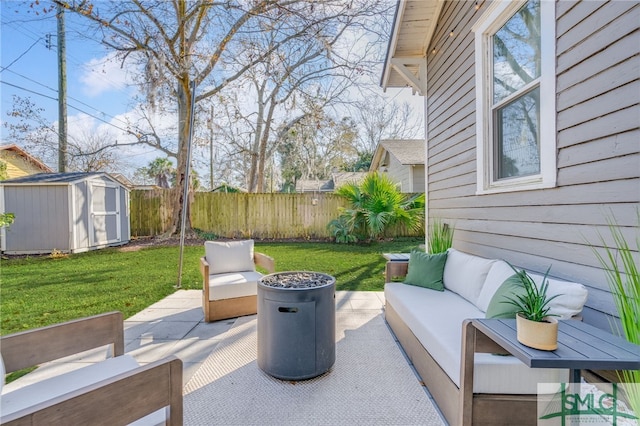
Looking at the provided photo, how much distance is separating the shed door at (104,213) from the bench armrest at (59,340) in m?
7.57

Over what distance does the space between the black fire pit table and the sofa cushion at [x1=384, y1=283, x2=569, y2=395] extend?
27.7 inches

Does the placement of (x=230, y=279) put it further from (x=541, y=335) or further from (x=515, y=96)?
(x=515, y=96)

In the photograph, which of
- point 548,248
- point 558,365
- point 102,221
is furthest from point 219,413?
point 102,221

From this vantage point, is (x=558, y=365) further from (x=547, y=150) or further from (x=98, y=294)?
(x=98, y=294)

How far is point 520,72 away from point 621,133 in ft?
4.05

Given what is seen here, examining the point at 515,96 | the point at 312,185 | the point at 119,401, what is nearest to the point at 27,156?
the point at 312,185

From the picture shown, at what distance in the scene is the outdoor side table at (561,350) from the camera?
1.17 m

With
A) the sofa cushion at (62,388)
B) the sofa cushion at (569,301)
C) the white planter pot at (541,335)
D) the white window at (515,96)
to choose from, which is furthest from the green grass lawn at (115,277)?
the white planter pot at (541,335)

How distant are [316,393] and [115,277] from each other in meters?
4.48

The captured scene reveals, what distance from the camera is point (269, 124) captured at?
12969mm

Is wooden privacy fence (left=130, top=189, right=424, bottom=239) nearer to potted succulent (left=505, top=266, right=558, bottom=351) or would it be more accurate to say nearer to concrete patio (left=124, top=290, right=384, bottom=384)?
concrete patio (left=124, top=290, right=384, bottom=384)

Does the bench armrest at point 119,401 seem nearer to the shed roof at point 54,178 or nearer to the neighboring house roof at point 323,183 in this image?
the shed roof at point 54,178

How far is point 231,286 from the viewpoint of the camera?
134 inches

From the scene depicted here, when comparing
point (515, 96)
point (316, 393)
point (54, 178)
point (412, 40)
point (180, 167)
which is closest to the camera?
point (316, 393)
